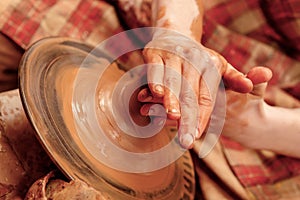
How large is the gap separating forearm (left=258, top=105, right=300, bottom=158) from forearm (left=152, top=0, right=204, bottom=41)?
291mm

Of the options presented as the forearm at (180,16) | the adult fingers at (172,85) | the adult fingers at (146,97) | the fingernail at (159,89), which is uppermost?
the fingernail at (159,89)

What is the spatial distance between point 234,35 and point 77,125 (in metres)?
0.65

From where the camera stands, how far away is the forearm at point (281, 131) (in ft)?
4.39

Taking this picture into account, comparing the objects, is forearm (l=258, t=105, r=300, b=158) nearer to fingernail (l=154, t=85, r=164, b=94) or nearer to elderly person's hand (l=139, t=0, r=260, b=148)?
elderly person's hand (l=139, t=0, r=260, b=148)

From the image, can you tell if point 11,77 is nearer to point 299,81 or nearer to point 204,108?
point 204,108

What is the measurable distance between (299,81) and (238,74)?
418 mm

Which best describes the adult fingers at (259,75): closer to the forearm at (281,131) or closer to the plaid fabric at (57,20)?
the forearm at (281,131)

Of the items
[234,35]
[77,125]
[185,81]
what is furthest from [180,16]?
[77,125]

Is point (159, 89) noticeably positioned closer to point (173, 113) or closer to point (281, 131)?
point (173, 113)

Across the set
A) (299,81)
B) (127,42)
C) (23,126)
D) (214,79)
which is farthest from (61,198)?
(299,81)

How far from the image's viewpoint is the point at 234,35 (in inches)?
58.6

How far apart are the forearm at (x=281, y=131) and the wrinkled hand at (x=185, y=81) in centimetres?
26

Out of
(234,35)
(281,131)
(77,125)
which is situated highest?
(77,125)

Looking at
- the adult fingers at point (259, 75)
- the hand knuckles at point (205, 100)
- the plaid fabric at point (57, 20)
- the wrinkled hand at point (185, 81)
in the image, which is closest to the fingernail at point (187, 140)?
the wrinkled hand at point (185, 81)
